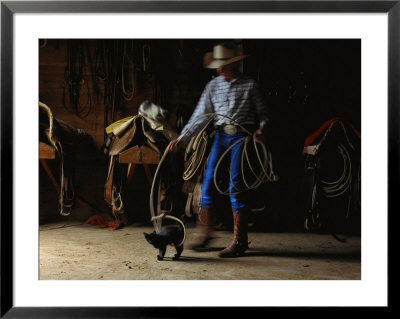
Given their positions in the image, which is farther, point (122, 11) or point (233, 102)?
point (233, 102)

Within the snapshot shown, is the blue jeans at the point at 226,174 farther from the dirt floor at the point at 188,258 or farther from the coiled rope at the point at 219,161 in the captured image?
the dirt floor at the point at 188,258

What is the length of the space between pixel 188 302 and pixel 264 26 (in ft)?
5.11

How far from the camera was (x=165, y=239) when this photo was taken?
2.16 m

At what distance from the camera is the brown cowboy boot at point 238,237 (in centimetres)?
220

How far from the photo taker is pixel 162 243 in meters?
2.16

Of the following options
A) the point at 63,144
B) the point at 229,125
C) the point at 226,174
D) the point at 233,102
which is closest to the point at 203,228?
the point at 226,174

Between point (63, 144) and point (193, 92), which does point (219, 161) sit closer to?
point (193, 92)

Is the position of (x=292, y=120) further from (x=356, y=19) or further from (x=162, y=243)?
(x=162, y=243)

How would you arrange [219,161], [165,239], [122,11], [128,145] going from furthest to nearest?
[128,145]
[219,161]
[165,239]
[122,11]

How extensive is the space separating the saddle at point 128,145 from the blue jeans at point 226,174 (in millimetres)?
286

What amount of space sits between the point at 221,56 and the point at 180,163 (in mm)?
726

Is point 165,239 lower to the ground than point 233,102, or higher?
lower

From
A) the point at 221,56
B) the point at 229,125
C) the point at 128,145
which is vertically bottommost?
the point at 128,145

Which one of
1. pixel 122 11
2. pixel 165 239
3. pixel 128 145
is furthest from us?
pixel 128 145
